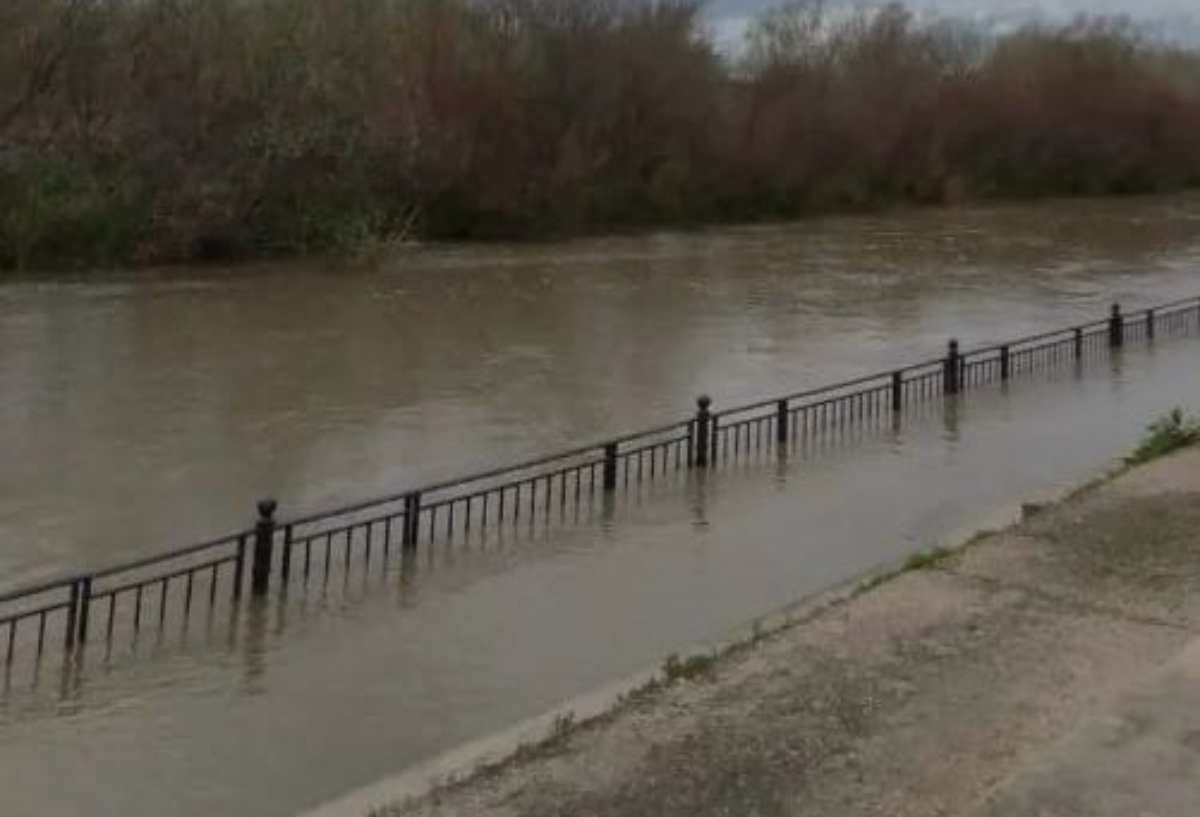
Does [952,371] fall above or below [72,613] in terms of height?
above

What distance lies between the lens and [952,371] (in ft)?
59.6

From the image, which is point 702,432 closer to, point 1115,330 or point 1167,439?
point 1167,439

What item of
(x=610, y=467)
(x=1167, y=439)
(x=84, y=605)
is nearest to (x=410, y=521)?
(x=610, y=467)

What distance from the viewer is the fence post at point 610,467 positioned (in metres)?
12.7

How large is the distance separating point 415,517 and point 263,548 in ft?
5.08

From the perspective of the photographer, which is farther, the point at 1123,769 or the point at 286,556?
the point at 286,556

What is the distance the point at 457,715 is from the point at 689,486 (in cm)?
559

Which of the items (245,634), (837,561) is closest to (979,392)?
(837,561)

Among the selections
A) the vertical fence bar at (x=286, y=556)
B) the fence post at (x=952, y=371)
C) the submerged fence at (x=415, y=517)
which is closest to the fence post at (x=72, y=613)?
the submerged fence at (x=415, y=517)

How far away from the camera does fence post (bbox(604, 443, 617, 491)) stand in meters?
12.7

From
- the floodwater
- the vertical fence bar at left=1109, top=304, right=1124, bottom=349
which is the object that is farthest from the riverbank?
the vertical fence bar at left=1109, top=304, right=1124, bottom=349

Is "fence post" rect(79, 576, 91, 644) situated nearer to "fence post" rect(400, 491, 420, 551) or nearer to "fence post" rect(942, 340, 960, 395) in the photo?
"fence post" rect(400, 491, 420, 551)

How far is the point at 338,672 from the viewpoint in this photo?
8.68 m

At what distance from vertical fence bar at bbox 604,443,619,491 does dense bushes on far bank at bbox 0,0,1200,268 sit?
80.3ft
